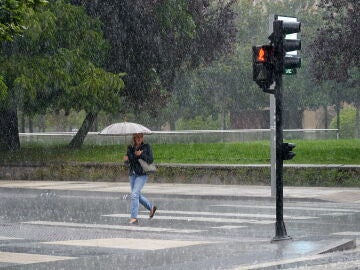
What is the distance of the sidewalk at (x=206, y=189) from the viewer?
24.5m

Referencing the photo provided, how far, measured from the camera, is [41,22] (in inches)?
1331

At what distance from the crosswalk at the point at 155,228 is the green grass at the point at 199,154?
10.5 metres

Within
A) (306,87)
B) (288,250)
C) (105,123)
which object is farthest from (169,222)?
(105,123)

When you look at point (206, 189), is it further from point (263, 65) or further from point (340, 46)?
point (263, 65)

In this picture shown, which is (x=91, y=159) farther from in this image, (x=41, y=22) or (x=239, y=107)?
(x=239, y=107)

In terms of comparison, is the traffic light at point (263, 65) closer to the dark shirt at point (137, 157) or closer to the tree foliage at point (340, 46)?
the dark shirt at point (137, 157)

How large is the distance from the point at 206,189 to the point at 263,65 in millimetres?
13293

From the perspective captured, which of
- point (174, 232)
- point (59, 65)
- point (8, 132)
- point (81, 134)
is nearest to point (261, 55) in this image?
point (174, 232)

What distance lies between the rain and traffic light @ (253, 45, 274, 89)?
0.02 metres

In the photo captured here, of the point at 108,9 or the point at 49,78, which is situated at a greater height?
the point at 108,9

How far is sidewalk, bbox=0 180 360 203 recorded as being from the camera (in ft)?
80.4

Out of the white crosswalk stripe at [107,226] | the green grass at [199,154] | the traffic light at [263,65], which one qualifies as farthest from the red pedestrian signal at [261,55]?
the green grass at [199,154]

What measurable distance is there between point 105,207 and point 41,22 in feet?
41.0

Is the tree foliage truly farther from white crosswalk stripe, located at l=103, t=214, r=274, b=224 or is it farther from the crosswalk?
white crosswalk stripe, located at l=103, t=214, r=274, b=224
